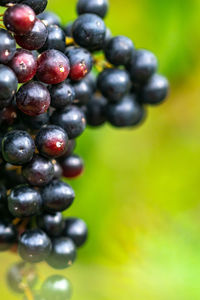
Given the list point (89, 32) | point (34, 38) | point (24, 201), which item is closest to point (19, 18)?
point (34, 38)

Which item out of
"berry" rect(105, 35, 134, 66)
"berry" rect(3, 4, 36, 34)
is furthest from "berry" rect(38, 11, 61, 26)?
"berry" rect(3, 4, 36, 34)

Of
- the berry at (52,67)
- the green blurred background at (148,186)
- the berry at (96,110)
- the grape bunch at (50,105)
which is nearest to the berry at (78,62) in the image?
the grape bunch at (50,105)

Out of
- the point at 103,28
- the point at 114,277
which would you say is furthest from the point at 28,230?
the point at 114,277

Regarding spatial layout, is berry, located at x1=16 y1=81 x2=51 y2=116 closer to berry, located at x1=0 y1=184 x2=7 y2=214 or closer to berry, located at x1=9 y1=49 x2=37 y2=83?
berry, located at x1=9 y1=49 x2=37 y2=83

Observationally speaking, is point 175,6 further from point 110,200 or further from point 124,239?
point 124,239

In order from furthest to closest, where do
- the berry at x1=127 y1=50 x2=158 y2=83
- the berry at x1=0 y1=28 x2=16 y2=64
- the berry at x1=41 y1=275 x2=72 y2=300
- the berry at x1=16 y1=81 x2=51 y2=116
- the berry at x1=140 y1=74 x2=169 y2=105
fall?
the berry at x1=140 y1=74 x2=169 y2=105 → the berry at x1=127 y1=50 x2=158 y2=83 → the berry at x1=41 y1=275 x2=72 y2=300 → the berry at x1=16 y1=81 x2=51 y2=116 → the berry at x1=0 y1=28 x2=16 y2=64
